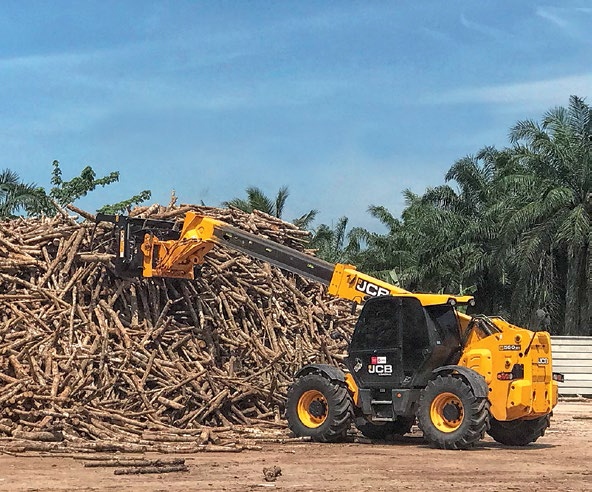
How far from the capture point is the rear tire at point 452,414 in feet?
47.9

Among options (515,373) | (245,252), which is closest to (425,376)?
(515,373)

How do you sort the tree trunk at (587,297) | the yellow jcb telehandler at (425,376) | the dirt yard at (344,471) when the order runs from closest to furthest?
the dirt yard at (344,471) < the yellow jcb telehandler at (425,376) < the tree trunk at (587,297)

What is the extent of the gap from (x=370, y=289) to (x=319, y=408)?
2.18 m

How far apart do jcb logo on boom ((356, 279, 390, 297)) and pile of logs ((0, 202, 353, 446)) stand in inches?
112

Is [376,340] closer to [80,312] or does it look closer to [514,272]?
[80,312]

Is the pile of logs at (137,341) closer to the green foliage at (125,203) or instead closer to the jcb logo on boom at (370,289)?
the jcb logo on boom at (370,289)

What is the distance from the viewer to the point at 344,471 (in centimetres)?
1239

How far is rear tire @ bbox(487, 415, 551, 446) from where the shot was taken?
1602 centimetres

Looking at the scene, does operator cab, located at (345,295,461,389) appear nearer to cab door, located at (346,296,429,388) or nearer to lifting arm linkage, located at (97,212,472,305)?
cab door, located at (346,296,429,388)

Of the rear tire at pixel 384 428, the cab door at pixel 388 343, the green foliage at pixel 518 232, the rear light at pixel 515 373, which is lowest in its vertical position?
the rear tire at pixel 384 428

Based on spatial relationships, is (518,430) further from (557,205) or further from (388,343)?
(557,205)

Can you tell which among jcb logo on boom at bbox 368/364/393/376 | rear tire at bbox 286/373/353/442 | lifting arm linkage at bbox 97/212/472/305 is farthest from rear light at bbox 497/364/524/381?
rear tire at bbox 286/373/353/442

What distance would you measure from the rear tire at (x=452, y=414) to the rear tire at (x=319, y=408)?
141 cm

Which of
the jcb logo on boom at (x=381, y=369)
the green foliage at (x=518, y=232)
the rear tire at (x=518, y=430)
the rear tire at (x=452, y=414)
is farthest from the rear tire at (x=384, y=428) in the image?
the green foliage at (x=518, y=232)
